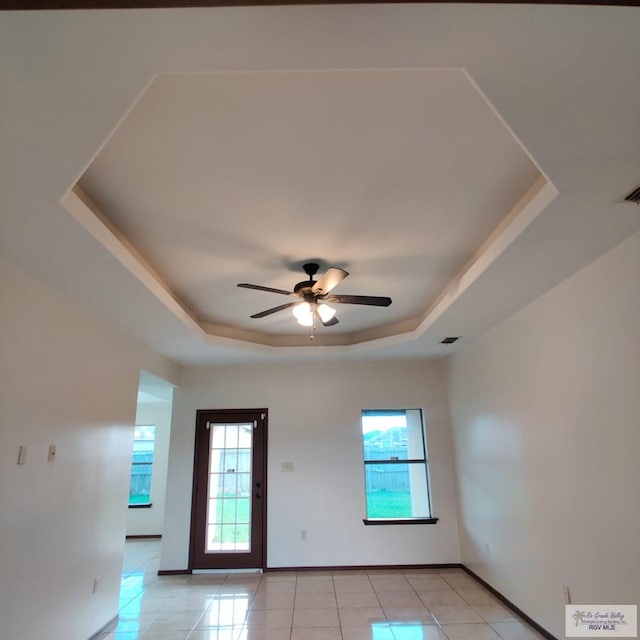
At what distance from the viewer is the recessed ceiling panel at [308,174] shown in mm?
1608

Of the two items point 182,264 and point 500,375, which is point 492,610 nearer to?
point 500,375

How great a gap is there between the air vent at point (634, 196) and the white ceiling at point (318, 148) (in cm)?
8

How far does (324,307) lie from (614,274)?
6.23 feet

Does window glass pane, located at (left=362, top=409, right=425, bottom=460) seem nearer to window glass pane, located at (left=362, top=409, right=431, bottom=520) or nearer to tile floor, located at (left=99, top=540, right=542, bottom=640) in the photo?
window glass pane, located at (left=362, top=409, right=431, bottom=520)

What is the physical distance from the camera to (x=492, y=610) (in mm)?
3736

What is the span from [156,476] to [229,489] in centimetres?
285

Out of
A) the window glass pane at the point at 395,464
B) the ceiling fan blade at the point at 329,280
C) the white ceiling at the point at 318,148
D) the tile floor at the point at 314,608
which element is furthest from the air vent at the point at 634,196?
the window glass pane at the point at 395,464

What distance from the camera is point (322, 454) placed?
17.7ft

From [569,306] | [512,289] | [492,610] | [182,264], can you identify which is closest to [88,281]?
[182,264]

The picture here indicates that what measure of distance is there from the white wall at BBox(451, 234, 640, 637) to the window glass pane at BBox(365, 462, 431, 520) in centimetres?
104

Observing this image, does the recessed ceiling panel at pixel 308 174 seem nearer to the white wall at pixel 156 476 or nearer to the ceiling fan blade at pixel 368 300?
the ceiling fan blade at pixel 368 300

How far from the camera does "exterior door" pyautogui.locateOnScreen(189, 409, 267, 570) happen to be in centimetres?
510

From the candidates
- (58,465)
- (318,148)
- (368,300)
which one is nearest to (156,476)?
(58,465)

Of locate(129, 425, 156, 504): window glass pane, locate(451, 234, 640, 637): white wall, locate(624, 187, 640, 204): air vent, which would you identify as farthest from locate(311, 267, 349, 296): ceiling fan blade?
locate(129, 425, 156, 504): window glass pane
